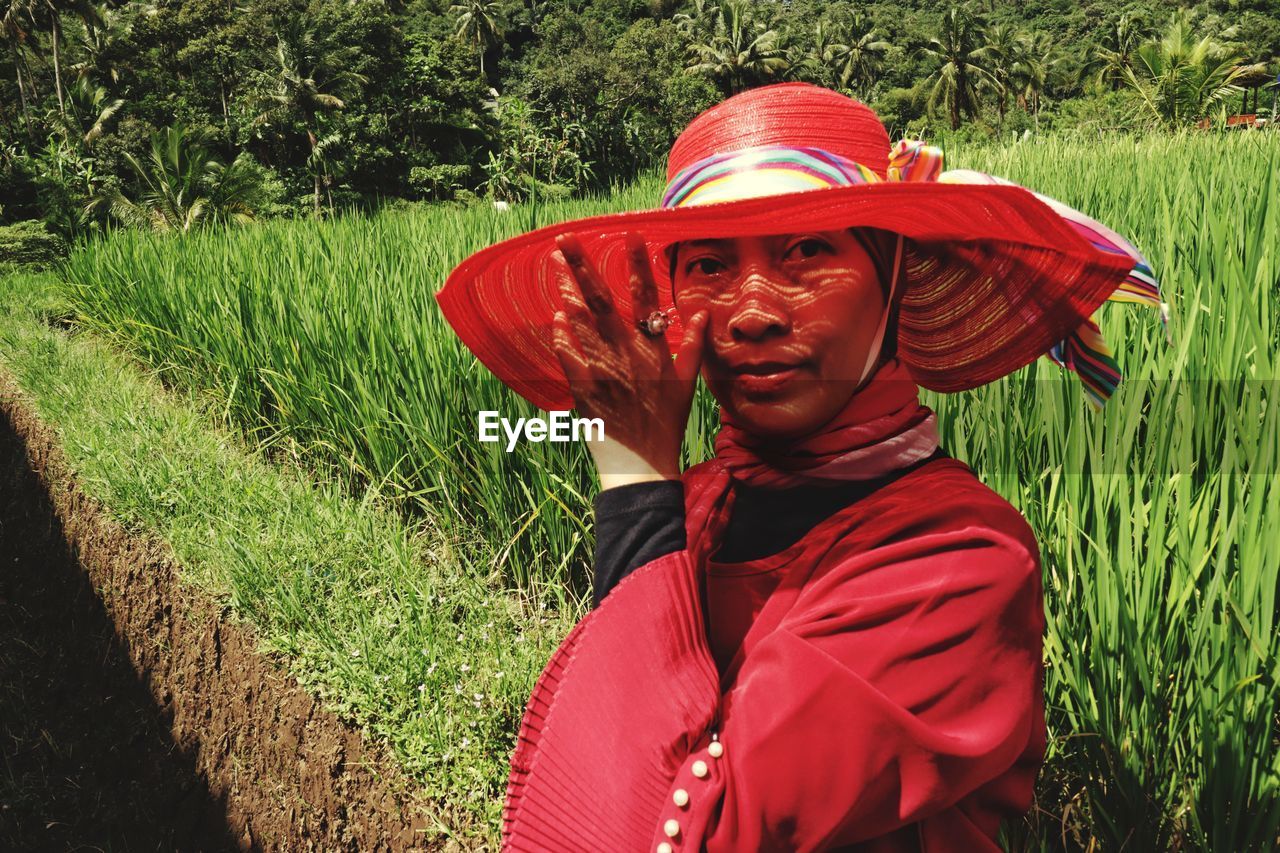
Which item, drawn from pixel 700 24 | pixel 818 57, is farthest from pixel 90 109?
pixel 818 57

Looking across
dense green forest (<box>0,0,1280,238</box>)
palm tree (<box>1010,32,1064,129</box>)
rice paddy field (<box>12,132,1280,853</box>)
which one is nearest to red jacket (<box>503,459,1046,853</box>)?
rice paddy field (<box>12,132,1280,853</box>)

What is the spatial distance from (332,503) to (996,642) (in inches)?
98.6

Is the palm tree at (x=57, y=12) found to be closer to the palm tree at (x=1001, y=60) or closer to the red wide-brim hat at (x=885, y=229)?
the red wide-brim hat at (x=885, y=229)

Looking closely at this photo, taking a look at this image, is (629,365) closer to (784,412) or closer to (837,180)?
(784,412)

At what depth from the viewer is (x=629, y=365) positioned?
26.2 inches

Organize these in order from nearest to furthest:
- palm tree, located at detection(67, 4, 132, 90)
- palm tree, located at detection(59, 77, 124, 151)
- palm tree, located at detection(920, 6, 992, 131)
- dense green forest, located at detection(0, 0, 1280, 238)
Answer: dense green forest, located at detection(0, 0, 1280, 238)
palm tree, located at detection(59, 77, 124, 151)
palm tree, located at detection(67, 4, 132, 90)
palm tree, located at detection(920, 6, 992, 131)

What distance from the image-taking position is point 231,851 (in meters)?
2.20

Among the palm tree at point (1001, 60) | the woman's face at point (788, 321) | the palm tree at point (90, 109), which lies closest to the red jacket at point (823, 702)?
the woman's face at point (788, 321)

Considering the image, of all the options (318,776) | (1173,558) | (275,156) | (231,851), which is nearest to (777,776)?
(1173,558)

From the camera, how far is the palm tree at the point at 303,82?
88.2 feet

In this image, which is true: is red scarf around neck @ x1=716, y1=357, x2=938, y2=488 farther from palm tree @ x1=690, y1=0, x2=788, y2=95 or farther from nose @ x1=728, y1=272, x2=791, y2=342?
palm tree @ x1=690, y1=0, x2=788, y2=95

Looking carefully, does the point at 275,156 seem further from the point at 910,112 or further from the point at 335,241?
the point at 910,112

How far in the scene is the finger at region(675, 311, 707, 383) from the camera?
26.2 inches

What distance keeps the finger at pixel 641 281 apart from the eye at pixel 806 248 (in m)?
0.12
